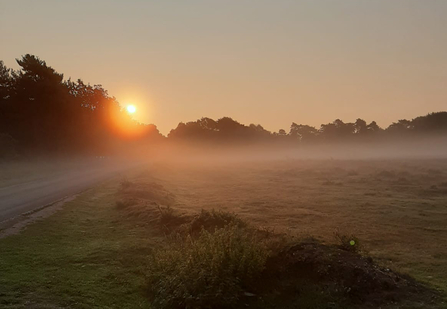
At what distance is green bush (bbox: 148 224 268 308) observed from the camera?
696 centimetres

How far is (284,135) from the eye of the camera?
177 metres

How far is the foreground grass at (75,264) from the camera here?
7.09 metres

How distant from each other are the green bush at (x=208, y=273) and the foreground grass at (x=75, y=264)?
1.72 ft

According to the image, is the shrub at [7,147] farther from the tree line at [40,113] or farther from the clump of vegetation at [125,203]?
the clump of vegetation at [125,203]

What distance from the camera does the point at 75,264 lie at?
9188 millimetres

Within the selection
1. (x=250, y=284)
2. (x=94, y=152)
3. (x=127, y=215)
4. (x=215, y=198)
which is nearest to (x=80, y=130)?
(x=94, y=152)

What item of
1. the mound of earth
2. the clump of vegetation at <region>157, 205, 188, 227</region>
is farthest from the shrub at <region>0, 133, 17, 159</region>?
the mound of earth

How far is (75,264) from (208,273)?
4156 mm

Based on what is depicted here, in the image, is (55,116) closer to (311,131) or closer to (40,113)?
(40,113)

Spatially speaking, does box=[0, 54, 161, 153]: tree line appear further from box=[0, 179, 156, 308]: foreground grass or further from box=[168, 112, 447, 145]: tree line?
box=[168, 112, 447, 145]: tree line

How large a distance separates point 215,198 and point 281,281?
17210 millimetres

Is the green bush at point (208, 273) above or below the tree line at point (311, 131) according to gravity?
below

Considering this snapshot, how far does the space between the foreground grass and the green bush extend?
1.72 ft

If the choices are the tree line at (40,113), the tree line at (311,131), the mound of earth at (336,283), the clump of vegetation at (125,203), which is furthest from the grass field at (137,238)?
the tree line at (311,131)
